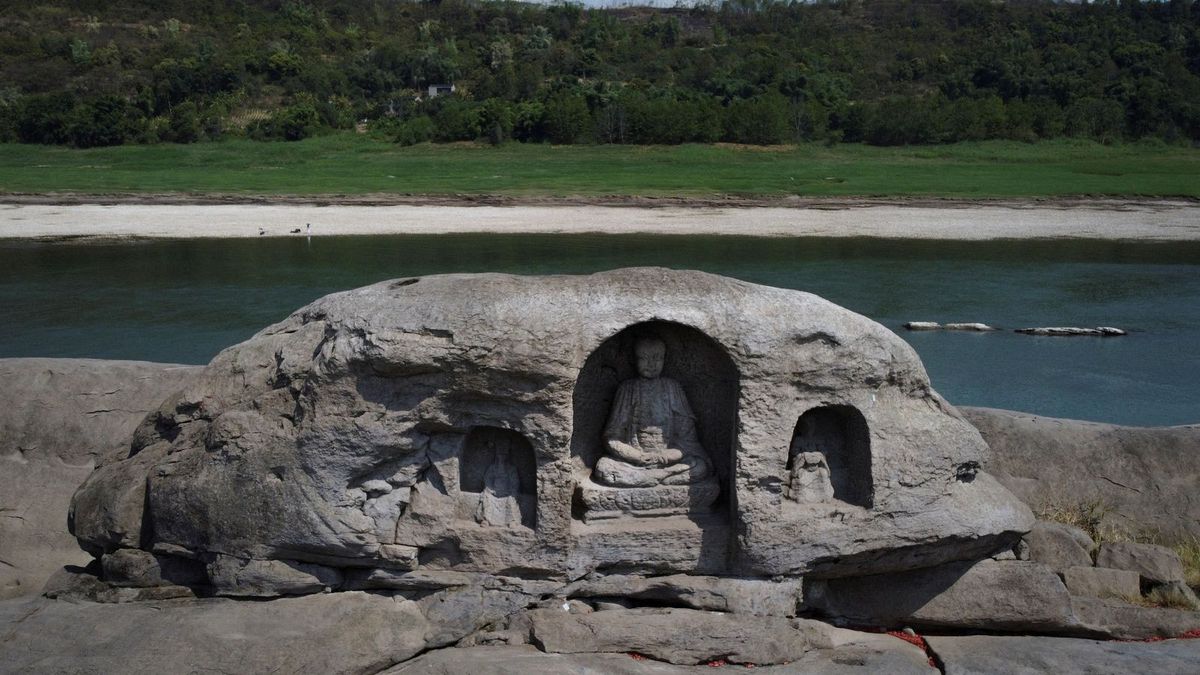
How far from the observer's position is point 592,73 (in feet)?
187

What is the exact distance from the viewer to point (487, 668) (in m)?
7.75

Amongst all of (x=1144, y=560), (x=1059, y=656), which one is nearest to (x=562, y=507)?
(x=1059, y=656)

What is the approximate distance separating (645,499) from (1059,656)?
120 inches

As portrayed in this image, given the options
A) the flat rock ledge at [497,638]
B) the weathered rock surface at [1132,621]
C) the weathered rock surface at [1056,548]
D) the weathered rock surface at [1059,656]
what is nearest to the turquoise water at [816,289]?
the weathered rock surface at [1056,548]

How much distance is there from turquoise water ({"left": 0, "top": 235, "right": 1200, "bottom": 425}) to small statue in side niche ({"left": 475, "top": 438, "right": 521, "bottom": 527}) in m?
8.31

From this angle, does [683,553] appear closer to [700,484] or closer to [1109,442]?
[700,484]

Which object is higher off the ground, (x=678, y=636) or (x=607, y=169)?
(x=607, y=169)

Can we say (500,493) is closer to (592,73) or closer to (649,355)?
(649,355)

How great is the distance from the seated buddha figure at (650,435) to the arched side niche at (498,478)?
538 mm

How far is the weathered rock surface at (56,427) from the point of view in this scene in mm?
10680

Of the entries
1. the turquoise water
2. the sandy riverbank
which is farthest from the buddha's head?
the sandy riverbank

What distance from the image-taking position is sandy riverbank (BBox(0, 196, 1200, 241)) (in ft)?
91.8

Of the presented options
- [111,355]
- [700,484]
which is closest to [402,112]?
[111,355]

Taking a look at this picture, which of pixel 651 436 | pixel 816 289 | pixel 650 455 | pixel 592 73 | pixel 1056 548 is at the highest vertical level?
pixel 592 73
